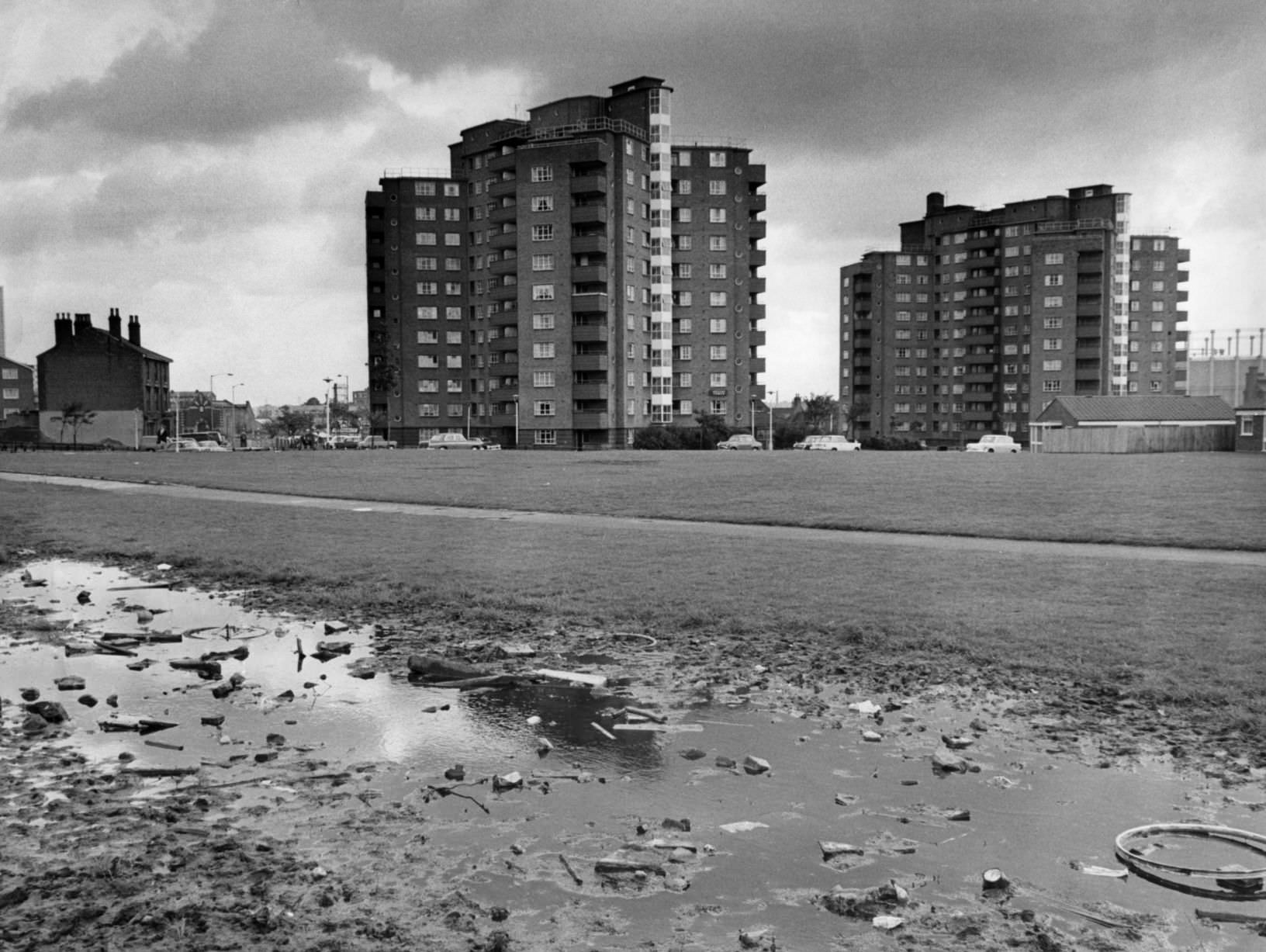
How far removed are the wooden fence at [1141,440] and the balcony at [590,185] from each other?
5089cm

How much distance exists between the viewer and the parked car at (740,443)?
4257 inches

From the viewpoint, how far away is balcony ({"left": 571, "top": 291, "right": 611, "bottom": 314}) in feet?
358

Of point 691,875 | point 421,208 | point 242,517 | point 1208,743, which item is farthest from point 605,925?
point 421,208

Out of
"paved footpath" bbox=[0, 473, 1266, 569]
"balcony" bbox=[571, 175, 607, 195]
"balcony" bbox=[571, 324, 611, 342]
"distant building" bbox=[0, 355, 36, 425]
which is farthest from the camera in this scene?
"distant building" bbox=[0, 355, 36, 425]

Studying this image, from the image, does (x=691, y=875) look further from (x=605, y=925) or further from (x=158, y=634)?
(x=158, y=634)

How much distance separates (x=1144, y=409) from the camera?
104250 mm

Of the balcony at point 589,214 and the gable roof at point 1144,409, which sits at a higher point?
the balcony at point 589,214

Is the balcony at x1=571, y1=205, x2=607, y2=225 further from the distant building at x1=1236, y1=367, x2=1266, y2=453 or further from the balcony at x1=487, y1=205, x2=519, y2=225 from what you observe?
the distant building at x1=1236, y1=367, x2=1266, y2=453

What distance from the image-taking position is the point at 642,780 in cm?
711

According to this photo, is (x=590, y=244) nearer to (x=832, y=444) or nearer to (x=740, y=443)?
(x=740, y=443)

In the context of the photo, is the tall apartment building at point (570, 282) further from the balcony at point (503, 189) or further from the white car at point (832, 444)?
the white car at point (832, 444)

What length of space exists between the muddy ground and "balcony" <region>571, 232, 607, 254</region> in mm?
Result: 103587

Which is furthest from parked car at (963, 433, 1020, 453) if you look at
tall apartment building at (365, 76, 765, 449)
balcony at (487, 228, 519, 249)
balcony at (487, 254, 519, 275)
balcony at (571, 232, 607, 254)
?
balcony at (487, 228, 519, 249)

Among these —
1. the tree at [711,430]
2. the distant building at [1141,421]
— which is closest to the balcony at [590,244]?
the tree at [711,430]
